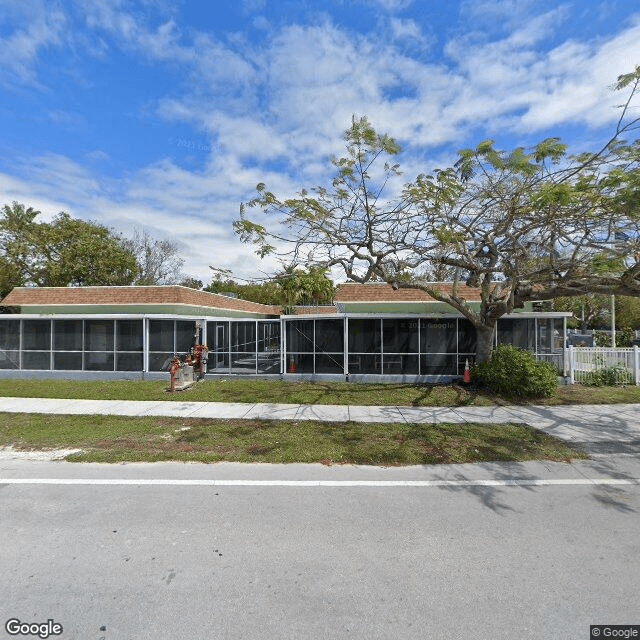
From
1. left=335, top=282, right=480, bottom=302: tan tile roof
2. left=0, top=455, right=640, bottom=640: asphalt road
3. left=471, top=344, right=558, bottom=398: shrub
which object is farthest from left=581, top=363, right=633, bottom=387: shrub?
left=0, top=455, right=640, bottom=640: asphalt road

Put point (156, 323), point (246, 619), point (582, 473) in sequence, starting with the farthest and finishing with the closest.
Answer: point (156, 323) < point (582, 473) < point (246, 619)

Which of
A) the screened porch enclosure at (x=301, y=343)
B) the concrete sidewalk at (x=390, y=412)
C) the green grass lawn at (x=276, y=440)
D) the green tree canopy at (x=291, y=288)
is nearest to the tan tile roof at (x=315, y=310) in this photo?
the green tree canopy at (x=291, y=288)

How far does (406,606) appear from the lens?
9.34 ft

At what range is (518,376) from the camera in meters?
10.9

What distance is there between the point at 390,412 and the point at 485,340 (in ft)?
16.7

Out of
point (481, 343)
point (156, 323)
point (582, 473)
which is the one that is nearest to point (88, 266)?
point (156, 323)

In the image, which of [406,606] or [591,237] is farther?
[591,237]

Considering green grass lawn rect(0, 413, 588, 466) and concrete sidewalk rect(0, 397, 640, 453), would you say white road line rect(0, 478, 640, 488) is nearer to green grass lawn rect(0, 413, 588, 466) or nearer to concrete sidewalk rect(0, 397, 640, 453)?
green grass lawn rect(0, 413, 588, 466)

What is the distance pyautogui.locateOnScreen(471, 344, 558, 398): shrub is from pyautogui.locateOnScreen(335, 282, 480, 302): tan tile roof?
5.87m

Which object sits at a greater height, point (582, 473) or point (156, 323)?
point (156, 323)

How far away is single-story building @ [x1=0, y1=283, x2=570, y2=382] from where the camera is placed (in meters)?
13.9

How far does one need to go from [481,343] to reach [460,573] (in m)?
10.2

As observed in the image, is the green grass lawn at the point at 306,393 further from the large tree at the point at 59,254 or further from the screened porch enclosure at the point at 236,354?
the large tree at the point at 59,254

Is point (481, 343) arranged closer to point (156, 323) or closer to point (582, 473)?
point (582, 473)
